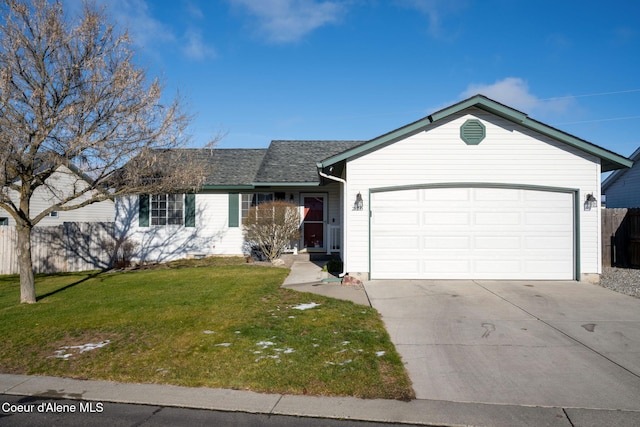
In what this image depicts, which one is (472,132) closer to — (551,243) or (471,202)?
(471,202)

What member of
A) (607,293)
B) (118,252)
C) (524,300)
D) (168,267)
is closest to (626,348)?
(524,300)

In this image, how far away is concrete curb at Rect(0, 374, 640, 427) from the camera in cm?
361

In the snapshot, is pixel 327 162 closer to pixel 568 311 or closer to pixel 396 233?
pixel 396 233

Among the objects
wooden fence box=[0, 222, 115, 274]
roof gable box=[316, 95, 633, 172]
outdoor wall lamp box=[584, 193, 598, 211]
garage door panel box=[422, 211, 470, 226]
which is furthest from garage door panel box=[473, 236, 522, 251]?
wooden fence box=[0, 222, 115, 274]

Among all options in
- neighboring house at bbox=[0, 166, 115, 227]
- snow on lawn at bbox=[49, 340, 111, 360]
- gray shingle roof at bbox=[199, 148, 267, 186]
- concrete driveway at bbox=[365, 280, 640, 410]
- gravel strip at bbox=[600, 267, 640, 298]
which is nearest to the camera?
concrete driveway at bbox=[365, 280, 640, 410]

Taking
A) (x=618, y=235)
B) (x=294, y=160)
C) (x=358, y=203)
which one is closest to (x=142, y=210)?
(x=294, y=160)

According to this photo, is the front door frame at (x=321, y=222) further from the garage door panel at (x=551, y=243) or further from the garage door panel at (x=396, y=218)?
the garage door panel at (x=551, y=243)

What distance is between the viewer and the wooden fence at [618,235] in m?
12.8

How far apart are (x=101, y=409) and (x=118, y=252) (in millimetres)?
11959

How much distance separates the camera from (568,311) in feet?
24.0

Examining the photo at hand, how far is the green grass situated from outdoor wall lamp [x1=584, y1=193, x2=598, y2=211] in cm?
649

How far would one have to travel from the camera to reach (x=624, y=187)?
19.2 meters

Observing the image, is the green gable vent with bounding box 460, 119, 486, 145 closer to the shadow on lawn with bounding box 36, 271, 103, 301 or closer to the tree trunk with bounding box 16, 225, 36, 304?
the tree trunk with bounding box 16, 225, 36, 304

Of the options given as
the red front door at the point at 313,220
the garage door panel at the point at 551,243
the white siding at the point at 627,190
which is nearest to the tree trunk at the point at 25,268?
the red front door at the point at 313,220
